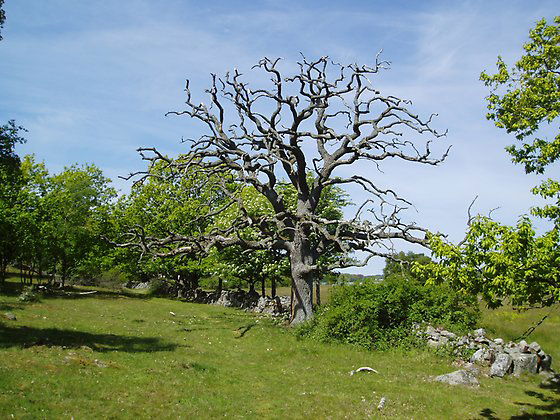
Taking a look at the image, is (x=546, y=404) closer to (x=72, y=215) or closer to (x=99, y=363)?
(x=99, y=363)

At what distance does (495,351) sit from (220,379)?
1286 centimetres

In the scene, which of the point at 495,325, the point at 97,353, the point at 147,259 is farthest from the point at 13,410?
the point at 147,259

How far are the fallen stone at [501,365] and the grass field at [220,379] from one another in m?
0.60

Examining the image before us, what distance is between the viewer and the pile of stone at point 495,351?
747 inches

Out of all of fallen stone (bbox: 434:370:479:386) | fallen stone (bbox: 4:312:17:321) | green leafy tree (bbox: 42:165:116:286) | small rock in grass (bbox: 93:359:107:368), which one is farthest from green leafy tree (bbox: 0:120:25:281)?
fallen stone (bbox: 434:370:479:386)

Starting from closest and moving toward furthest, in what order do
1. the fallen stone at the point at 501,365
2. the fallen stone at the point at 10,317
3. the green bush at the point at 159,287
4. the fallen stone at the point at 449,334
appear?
the fallen stone at the point at 501,365 → the fallen stone at the point at 449,334 → the fallen stone at the point at 10,317 → the green bush at the point at 159,287

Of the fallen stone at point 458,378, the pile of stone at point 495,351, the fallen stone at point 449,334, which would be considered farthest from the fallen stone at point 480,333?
the fallen stone at point 458,378

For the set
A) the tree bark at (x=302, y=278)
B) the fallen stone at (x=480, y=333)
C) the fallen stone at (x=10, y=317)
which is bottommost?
the fallen stone at (x=10, y=317)

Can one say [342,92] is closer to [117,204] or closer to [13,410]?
[13,410]

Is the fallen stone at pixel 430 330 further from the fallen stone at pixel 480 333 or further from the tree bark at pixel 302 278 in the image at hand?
the tree bark at pixel 302 278

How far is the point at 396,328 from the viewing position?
78.2 ft

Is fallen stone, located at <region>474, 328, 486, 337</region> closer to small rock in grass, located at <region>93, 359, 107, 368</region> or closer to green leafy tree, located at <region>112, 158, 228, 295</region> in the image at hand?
small rock in grass, located at <region>93, 359, 107, 368</region>

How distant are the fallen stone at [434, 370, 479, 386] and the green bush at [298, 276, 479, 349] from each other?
4.59 metres

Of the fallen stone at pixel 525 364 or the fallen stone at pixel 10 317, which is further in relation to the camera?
the fallen stone at pixel 10 317
